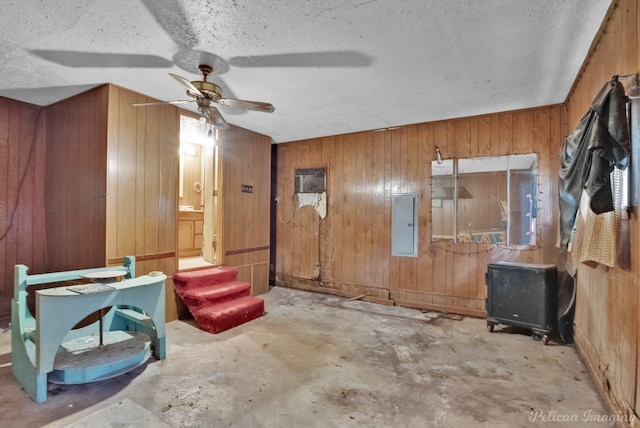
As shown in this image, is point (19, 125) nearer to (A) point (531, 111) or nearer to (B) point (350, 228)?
(B) point (350, 228)

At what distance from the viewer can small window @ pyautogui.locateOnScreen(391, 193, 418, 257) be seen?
4.41 meters

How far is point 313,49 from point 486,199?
2.83 metres

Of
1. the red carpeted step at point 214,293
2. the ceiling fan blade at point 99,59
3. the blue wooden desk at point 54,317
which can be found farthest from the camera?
the red carpeted step at point 214,293

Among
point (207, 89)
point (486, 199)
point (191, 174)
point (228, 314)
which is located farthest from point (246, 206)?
point (486, 199)

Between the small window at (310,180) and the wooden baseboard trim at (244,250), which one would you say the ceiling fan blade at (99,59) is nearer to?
the wooden baseboard trim at (244,250)

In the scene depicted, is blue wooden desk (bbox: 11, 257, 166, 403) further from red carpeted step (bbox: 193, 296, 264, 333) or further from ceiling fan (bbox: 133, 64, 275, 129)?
ceiling fan (bbox: 133, 64, 275, 129)

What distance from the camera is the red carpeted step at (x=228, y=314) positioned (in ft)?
10.9

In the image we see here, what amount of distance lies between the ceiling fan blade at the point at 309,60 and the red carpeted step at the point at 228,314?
2.50 meters

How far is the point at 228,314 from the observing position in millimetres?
3439

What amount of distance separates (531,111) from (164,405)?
4.64 meters

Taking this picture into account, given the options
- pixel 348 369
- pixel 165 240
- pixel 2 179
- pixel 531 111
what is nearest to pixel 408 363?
pixel 348 369

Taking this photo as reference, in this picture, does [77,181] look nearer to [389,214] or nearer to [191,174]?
[191,174]

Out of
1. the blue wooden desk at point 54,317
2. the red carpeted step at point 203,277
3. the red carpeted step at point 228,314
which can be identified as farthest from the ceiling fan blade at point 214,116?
the red carpeted step at point 228,314

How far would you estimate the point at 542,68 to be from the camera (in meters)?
2.75
